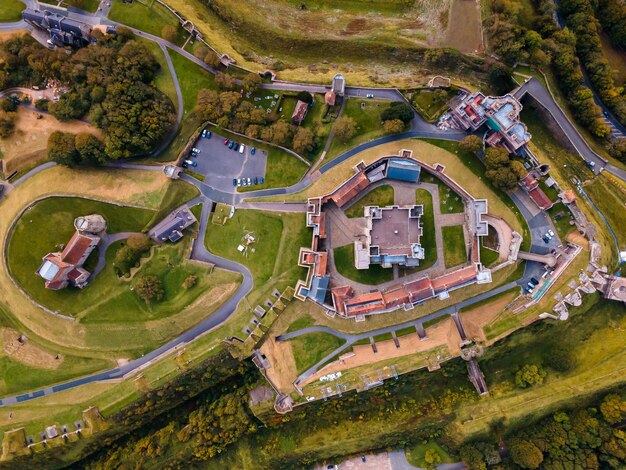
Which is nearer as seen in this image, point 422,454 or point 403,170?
point 403,170

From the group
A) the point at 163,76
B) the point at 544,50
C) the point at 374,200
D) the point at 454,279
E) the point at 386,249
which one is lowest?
the point at 454,279

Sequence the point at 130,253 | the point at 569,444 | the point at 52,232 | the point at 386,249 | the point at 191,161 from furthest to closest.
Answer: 1. the point at 191,161
2. the point at 52,232
3. the point at 130,253
4. the point at 569,444
5. the point at 386,249

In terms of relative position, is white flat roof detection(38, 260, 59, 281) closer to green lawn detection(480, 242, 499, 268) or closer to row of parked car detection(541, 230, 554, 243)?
green lawn detection(480, 242, 499, 268)

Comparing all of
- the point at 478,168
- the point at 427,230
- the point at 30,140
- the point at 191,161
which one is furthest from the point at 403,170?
the point at 30,140

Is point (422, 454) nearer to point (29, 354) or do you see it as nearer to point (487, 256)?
point (487, 256)

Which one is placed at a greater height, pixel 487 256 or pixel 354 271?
pixel 487 256

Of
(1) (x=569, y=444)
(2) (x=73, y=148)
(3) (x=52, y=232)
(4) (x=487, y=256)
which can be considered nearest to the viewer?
(1) (x=569, y=444)
